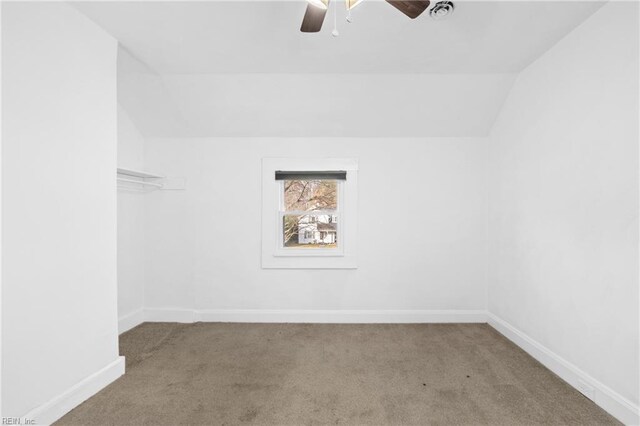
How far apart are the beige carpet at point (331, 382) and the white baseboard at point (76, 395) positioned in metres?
0.05

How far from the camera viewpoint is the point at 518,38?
2143mm

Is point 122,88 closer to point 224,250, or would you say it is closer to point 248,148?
point 248,148

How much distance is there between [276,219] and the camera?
3285 millimetres

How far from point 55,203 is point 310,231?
2318 mm

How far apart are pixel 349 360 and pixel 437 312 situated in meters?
1.35

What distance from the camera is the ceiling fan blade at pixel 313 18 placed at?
1514 millimetres

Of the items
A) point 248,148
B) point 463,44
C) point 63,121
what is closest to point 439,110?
point 463,44

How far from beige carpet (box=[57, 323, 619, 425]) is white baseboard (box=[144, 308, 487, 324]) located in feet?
0.82

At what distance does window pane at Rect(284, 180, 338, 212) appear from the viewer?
136 inches

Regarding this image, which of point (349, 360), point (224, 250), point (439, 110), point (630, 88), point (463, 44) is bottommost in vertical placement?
point (349, 360)

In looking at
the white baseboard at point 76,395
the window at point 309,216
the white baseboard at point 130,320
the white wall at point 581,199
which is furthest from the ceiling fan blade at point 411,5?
the white baseboard at point 130,320

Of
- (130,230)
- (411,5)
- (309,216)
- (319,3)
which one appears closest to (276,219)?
(309,216)

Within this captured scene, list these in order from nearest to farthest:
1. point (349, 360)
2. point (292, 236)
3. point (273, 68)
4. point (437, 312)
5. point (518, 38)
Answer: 1. point (518, 38)
2. point (349, 360)
3. point (273, 68)
4. point (437, 312)
5. point (292, 236)

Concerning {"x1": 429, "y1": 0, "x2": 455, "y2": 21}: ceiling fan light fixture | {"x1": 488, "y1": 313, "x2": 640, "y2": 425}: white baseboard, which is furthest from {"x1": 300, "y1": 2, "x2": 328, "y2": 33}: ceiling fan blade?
{"x1": 488, "y1": 313, "x2": 640, "y2": 425}: white baseboard
